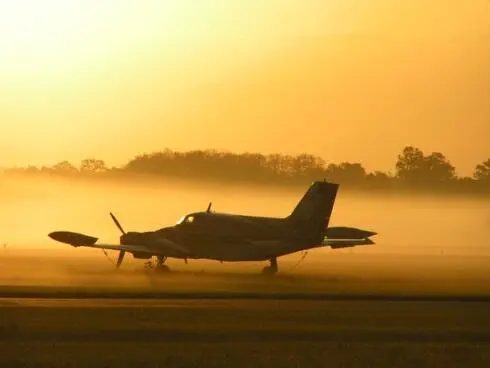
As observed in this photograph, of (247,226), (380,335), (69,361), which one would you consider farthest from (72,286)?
(69,361)

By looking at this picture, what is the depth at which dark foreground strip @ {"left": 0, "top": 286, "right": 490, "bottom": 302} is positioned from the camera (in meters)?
44.9

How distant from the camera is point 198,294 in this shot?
47062 mm

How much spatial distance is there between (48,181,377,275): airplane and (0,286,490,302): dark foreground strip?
13693 millimetres

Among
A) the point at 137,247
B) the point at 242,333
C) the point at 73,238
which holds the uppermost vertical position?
the point at 73,238

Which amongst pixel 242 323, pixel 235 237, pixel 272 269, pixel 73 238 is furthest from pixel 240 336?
pixel 73 238

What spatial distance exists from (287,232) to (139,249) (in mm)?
8506

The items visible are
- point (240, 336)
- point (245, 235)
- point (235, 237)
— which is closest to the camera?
point (240, 336)

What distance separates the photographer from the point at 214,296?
46.0 metres

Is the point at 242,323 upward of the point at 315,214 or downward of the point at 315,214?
downward

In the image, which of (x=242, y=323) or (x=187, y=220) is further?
(x=187, y=220)

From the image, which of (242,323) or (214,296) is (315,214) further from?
(242,323)

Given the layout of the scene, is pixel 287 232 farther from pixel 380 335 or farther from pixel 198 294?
pixel 380 335

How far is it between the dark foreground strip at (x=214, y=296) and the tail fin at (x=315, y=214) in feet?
45.6

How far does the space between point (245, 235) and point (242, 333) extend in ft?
100.0
